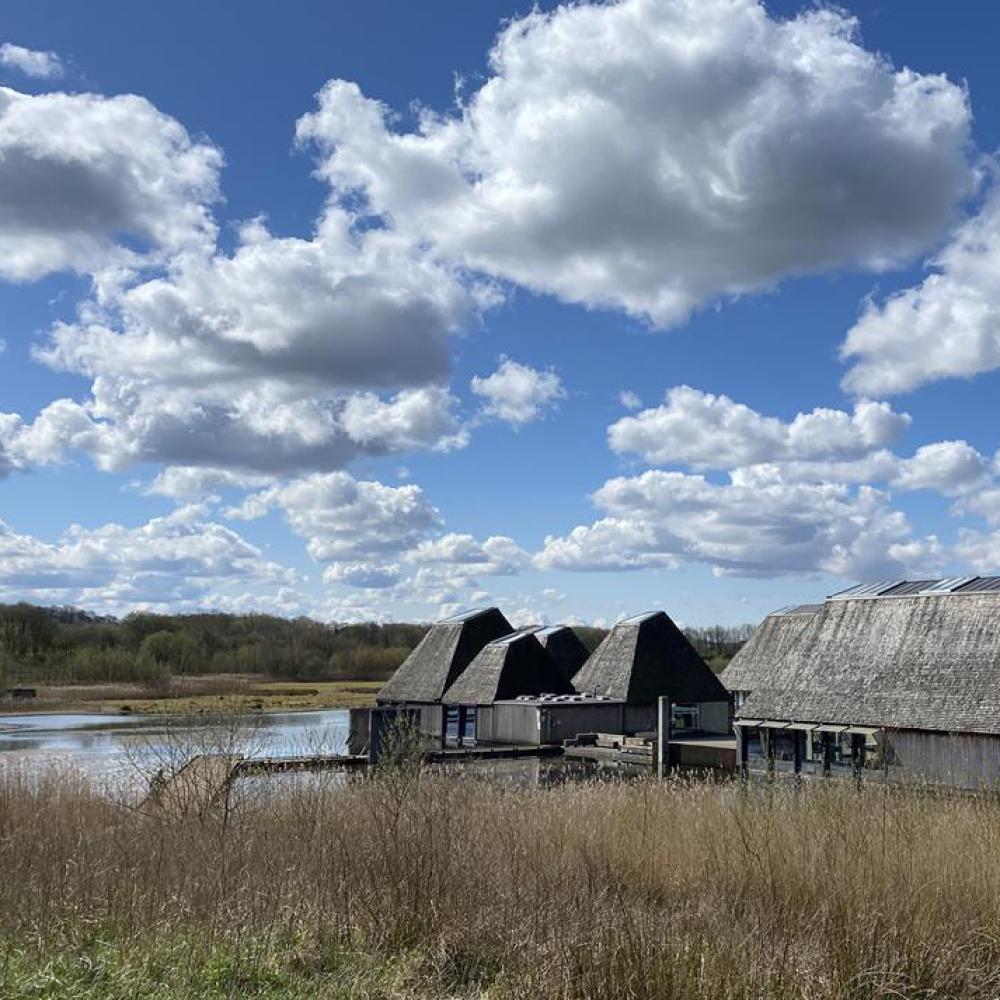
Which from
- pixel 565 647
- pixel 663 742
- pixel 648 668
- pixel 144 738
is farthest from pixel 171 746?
pixel 565 647

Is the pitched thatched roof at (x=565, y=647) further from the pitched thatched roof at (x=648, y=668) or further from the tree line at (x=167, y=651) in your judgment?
the tree line at (x=167, y=651)

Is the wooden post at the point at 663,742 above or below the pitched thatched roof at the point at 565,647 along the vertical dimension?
below

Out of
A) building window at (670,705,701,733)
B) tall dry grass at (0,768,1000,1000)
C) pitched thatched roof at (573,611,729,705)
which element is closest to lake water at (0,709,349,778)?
tall dry grass at (0,768,1000,1000)

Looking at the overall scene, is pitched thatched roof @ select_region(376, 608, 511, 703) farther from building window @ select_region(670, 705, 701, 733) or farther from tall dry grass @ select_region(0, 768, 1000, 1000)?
tall dry grass @ select_region(0, 768, 1000, 1000)

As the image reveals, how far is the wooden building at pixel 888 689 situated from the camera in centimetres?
2328

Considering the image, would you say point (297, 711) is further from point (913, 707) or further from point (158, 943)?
point (158, 943)

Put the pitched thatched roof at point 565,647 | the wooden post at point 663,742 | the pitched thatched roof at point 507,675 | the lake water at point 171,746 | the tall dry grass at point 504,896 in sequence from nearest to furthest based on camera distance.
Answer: the tall dry grass at point 504,896
the lake water at point 171,746
the wooden post at point 663,742
the pitched thatched roof at point 507,675
the pitched thatched roof at point 565,647

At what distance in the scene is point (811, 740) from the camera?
90.3 feet

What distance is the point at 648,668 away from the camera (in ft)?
126

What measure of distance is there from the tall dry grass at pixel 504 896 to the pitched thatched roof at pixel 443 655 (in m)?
27.0

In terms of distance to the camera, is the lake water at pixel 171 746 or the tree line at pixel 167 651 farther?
the tree line at pixel 167 651

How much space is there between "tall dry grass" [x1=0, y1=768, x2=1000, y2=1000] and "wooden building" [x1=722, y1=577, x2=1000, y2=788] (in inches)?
409

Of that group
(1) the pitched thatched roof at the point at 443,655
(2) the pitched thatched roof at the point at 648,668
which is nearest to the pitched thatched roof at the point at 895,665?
(2) the pitched thatched roof at the point at 648,668

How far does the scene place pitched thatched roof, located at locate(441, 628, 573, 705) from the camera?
125ft
